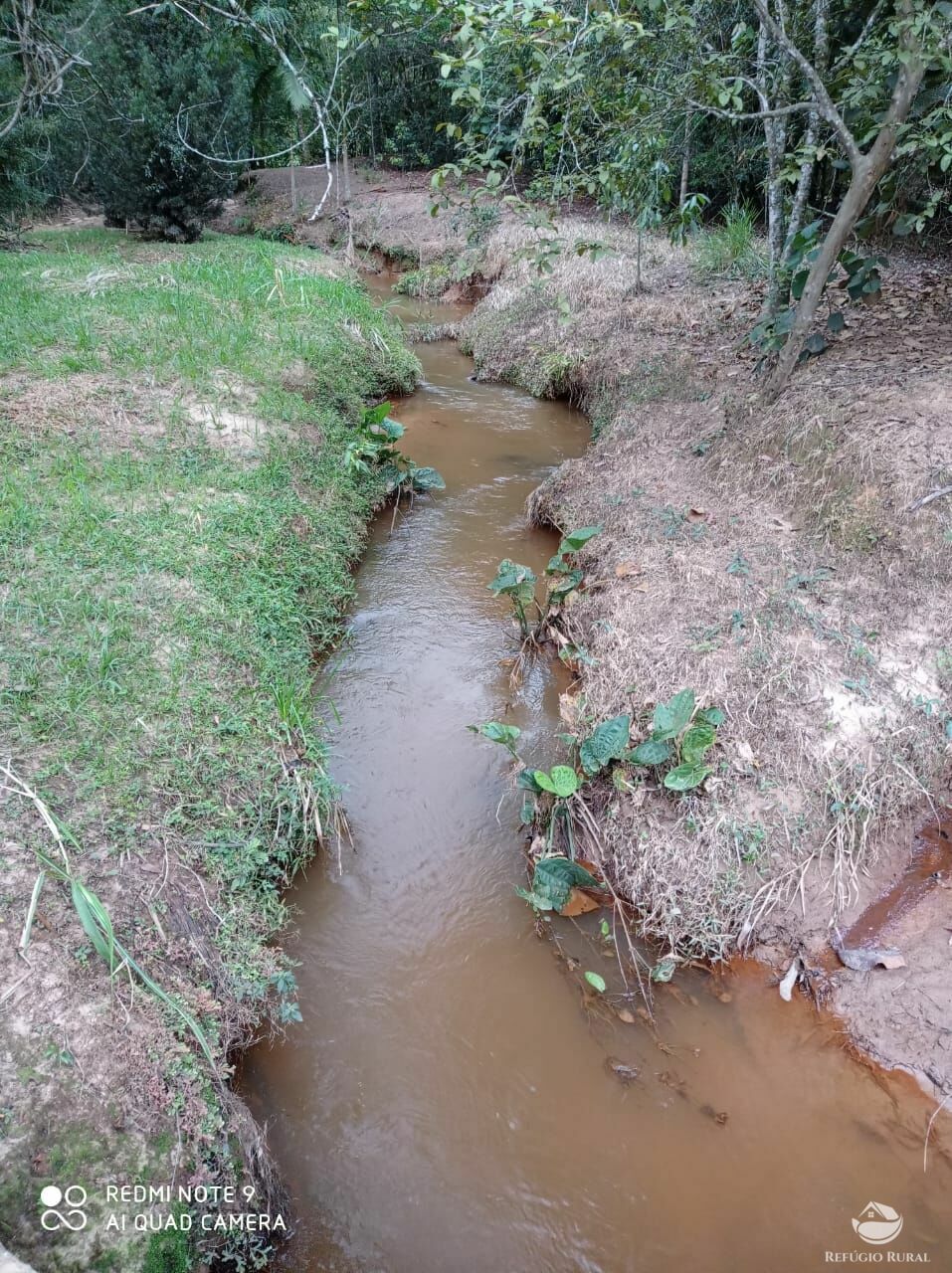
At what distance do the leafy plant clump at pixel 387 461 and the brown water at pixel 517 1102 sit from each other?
3.07 metres

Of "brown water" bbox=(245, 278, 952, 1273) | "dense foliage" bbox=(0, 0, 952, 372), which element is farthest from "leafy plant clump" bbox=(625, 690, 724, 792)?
"dense foliage" bbox=(0, 0, 952, 372)

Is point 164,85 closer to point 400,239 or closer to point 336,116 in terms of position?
point 400,239

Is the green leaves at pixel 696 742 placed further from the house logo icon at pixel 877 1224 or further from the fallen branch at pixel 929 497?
the fallen branch at pixel 929 497

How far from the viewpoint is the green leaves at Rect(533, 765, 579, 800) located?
2.96 m

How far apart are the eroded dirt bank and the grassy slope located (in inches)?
58.7

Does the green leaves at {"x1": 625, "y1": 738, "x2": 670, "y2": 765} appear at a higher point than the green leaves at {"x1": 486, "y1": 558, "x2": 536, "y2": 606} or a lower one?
lower

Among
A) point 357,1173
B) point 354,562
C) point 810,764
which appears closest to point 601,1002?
point 357,1173

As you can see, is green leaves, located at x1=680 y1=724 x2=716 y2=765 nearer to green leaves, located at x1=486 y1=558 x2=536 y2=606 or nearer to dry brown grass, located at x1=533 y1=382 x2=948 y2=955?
dry brown grass, located at x1=533 y1=382 x2=948 y2=955

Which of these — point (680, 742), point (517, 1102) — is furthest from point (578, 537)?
point (517, 1102)

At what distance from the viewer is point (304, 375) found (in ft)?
20.7

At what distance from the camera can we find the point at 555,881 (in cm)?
286

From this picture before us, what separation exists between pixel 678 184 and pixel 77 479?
32.4 ft

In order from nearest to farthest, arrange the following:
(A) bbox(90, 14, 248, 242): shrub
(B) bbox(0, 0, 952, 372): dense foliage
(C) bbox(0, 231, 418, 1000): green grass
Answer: (C) bbox(0, 231, 418, 1000): green grass < (B) bbox(0, 0, 952, 372): dense foliage < (A) bbox(90, 14, 248, 242): shrub

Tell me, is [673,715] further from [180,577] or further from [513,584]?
[180,577]
